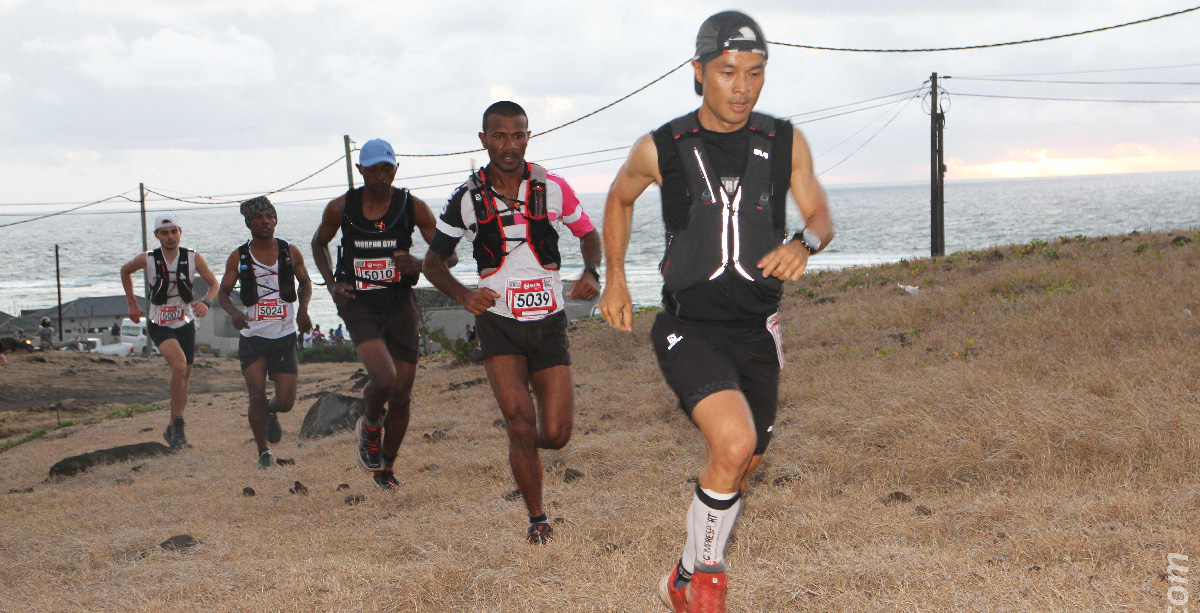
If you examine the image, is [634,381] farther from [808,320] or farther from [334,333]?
[334,333]

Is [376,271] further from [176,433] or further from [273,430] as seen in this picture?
[176,433]

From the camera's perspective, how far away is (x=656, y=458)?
7.15 metres

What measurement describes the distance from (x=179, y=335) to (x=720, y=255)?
7.81 m

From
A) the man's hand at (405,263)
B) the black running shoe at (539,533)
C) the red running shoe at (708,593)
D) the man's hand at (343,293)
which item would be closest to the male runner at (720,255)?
the red running shoe at (708,593)

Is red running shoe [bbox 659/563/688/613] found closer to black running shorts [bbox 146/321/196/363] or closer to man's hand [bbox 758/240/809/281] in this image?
man's hand [bbox 758/240/809/281]

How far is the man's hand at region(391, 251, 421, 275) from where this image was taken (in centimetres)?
652

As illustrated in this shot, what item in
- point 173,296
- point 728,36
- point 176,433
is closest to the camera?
point 728,36

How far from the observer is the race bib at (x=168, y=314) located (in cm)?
965

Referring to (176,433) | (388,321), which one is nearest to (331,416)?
(176,433)

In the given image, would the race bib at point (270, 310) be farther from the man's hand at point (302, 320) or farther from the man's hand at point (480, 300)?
the man's hand at point (480, 300)

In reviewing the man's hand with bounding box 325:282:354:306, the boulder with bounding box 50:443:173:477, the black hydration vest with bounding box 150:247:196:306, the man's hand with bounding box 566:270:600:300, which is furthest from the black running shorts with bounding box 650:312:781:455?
the boulder with bounding box 50:443:173:477

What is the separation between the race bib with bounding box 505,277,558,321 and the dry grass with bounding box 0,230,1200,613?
1234 millimetres

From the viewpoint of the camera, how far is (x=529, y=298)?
5164 mm

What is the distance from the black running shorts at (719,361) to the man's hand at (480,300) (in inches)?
52.4
